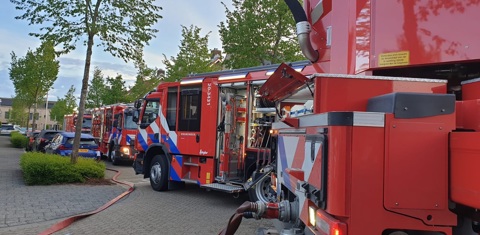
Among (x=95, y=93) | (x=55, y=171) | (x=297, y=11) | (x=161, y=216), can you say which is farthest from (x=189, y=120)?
(x=95, y=93)

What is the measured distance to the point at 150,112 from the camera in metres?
11.2

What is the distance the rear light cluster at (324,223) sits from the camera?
7.43ft

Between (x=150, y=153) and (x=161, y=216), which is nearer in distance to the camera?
(x=161, y=216)

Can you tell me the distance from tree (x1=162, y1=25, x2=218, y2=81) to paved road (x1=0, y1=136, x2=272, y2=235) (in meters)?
14.5

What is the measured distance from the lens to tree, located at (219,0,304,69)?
1506 centimetres

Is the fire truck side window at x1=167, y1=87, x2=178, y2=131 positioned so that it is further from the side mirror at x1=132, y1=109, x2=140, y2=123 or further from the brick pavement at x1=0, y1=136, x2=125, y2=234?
the brick pavement at x1=0, y1=136, x2=125, y2=234

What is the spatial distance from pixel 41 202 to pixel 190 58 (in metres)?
17.1

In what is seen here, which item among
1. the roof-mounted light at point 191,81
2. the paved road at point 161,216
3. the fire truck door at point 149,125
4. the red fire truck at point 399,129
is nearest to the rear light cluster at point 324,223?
the red fire truck at point 399,129

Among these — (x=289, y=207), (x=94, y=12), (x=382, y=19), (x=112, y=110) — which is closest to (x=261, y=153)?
(x=289, y=207)

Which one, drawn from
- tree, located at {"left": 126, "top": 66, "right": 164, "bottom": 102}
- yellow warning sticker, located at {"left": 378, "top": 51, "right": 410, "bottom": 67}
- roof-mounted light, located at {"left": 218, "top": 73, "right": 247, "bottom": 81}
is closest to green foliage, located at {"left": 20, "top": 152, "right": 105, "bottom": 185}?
roof-mounted light, located at {"left": 218, "top": 73, "right": 247, "bottom": 81}

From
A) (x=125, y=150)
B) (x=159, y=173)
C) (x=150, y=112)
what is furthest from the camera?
(x=125, y=150)

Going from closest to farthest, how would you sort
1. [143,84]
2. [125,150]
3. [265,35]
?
[265,35] → [125,150] → [143,84]

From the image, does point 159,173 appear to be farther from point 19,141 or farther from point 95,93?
point 95,93

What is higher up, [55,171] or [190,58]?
[190,58]
